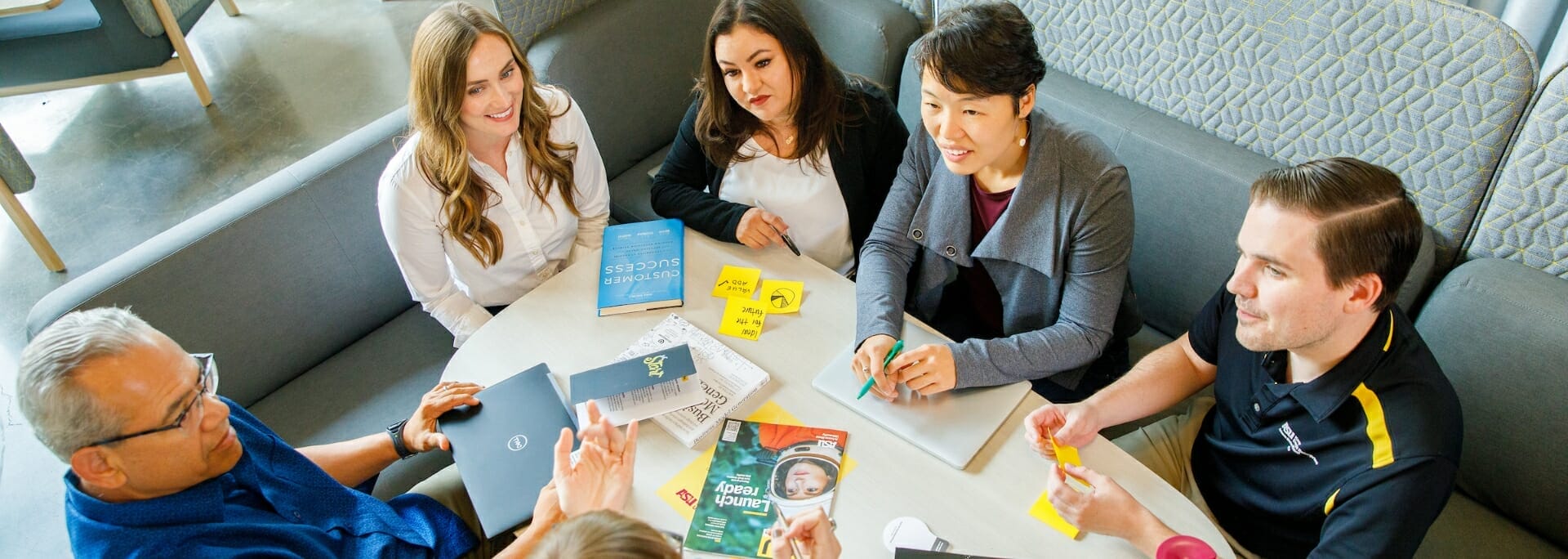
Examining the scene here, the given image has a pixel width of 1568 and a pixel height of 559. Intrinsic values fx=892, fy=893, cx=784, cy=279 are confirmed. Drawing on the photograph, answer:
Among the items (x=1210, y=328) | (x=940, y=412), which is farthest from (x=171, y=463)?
(x=1210, y=328)

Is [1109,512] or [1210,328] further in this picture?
[1210,328]

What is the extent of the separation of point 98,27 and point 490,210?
2387 millimetres

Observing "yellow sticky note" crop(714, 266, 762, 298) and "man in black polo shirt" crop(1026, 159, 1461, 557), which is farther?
"yellow sticky note" crop(714, 266, 762, 298)

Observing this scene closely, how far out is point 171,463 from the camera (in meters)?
1.39

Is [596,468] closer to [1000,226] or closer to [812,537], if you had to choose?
[812,537]

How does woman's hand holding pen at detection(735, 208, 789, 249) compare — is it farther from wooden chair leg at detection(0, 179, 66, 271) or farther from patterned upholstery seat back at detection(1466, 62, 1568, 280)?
wooden chair leg at detection(0, 179, 66, 271)

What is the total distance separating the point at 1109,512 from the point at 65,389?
1548mm

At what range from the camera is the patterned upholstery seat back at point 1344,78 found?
5.54ft

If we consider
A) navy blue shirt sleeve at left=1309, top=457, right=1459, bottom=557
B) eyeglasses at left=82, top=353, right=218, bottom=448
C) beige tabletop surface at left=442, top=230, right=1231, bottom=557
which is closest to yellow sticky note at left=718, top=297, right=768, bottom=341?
beige tabletop surface at left=442, top=230, right=1231, bottom=557

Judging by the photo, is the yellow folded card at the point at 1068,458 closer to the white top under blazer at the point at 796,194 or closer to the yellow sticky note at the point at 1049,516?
the yellow sticky note at the point at 1049,516

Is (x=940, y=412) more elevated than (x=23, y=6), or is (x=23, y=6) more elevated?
(x=940, y=412)

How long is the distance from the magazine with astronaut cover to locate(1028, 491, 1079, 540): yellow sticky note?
324mm

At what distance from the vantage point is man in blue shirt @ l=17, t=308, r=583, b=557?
1315 millimetres

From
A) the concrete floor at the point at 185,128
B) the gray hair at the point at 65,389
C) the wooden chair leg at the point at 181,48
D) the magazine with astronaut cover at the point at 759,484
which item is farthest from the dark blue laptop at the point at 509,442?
the wooden chair leg at the point at 181,48
